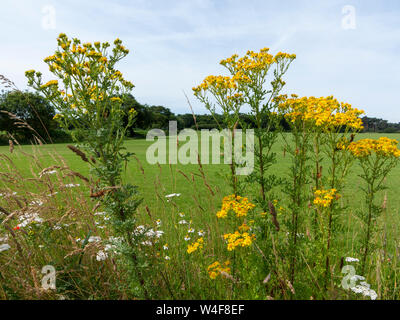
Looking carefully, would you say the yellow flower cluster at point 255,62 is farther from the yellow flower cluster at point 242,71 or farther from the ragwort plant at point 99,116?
the ragwort plant at point 99,116

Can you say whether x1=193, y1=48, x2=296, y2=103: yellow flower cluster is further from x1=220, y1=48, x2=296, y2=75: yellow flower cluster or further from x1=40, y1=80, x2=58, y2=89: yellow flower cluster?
x1=40, y1=80, x2=58, y2=89: yellow flower cluster

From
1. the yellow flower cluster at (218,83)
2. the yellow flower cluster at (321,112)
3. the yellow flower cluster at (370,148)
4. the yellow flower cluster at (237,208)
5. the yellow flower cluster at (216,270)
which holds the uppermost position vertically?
the yellow flower cluster at (218,83)

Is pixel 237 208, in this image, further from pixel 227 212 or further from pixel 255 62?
pixel 255 62

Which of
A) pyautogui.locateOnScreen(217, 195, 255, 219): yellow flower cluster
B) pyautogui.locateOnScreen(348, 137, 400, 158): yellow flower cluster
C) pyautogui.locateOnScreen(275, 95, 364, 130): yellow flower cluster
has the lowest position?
pyautogui.locateOnScreen(217, 195, 255, 219): yellow flower cluster

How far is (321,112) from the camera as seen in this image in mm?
2156

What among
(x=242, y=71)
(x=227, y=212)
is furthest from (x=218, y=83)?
(x=227, y=212)

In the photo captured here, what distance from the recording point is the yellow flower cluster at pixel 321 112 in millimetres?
2035

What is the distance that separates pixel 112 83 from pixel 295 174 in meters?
1.60

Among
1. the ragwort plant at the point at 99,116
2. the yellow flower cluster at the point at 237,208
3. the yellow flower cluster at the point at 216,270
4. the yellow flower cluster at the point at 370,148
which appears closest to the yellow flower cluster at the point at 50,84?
the ragwort plant at the point at 99,116

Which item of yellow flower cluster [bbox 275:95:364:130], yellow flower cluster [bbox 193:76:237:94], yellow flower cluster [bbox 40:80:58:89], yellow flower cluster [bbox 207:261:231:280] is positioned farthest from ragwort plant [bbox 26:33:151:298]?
yellow flower cluster [bbox 275:95:364:130]

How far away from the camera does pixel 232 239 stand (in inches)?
60.3

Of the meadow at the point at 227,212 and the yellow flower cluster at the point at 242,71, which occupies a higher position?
the yellow flower cluster at the point at 242,71

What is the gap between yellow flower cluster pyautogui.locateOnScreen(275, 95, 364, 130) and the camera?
6.68 ft

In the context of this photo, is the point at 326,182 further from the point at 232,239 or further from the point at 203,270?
the point at 203,270
